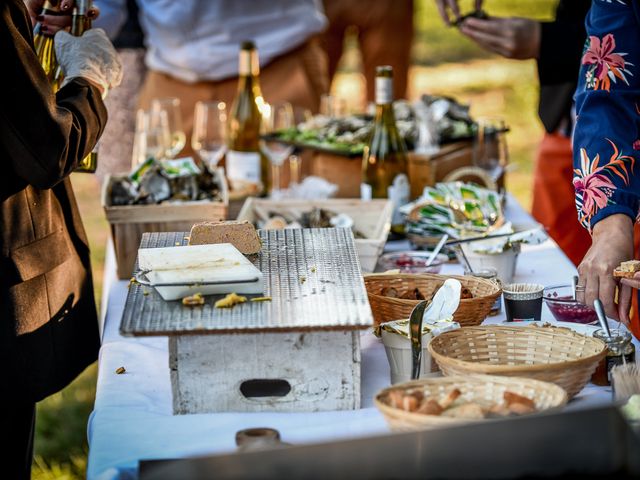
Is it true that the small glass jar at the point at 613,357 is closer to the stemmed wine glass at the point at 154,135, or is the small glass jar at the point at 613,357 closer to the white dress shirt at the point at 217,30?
the stemmed wine glass at the point at 154,135

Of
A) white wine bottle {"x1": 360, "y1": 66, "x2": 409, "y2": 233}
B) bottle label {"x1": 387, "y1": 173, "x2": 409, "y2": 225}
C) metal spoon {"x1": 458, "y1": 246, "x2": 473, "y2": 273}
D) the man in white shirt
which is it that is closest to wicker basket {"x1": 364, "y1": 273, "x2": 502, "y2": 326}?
metal spoon {"x1": 458, "y1": 246, "x2": 473, "y2": 273}

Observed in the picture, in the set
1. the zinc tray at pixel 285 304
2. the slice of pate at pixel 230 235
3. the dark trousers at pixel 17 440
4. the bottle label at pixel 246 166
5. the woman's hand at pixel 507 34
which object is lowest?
the dark trousers at pixel 17 440

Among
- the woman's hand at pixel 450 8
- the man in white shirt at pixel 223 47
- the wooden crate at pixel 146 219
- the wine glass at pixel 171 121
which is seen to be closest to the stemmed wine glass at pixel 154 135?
the wine glass at pixel 171 121

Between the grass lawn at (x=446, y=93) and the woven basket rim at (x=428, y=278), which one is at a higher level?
the woven basket rim at (x=428, y=278)

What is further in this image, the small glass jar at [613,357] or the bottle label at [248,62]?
the bottle label at [248,62]

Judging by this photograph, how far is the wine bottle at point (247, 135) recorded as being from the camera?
2.79 metres

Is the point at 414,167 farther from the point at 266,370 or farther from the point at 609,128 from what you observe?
the point at 266,370

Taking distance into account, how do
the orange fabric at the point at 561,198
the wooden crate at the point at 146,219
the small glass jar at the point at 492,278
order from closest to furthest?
the small glass jar at the point at 492,278 → the wooden crate at the point at 146,219 → the orange fabric at the point at 561,198

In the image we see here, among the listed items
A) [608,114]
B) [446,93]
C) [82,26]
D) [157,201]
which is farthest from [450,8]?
[446,93]

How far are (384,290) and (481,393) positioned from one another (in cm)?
49

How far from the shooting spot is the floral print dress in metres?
1.81

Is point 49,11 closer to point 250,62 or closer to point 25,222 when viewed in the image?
point 25,222

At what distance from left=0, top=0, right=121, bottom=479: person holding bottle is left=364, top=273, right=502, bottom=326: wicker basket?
59 cm

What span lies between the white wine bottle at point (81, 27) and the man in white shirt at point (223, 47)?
167 cm
